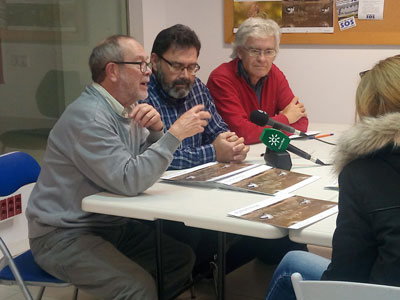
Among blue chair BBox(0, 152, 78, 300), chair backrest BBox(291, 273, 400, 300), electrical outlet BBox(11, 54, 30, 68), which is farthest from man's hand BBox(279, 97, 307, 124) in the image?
chair backrest BBox(291, 273, 400, 300)

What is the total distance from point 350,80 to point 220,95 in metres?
1.45

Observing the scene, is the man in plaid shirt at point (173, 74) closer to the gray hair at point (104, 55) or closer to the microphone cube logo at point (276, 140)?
→ the microphone cube logo at point (276, 140)

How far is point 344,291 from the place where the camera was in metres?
1.24

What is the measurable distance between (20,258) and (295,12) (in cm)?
276

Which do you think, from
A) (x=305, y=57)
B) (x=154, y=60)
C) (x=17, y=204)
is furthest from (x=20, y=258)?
(x=305, y=57)

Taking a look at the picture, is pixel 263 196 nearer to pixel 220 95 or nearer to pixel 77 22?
pixel 220 95

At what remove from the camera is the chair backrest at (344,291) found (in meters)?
1.20

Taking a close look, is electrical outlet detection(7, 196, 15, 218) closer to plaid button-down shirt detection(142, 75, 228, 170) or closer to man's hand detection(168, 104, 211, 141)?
plaid button-down shirt detection(142, 75, 228, 170)

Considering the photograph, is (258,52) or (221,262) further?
(258,52)

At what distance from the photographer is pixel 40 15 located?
3.66m

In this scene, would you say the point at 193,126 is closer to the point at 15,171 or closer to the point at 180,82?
the point at 180,82

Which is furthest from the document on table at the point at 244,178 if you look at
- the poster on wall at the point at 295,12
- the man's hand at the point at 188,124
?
the poster on wall at the point at 295,12

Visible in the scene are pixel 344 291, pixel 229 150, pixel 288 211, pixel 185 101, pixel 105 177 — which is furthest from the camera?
pixel 185 101

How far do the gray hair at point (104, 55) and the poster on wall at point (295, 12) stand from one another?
6.69 feet
